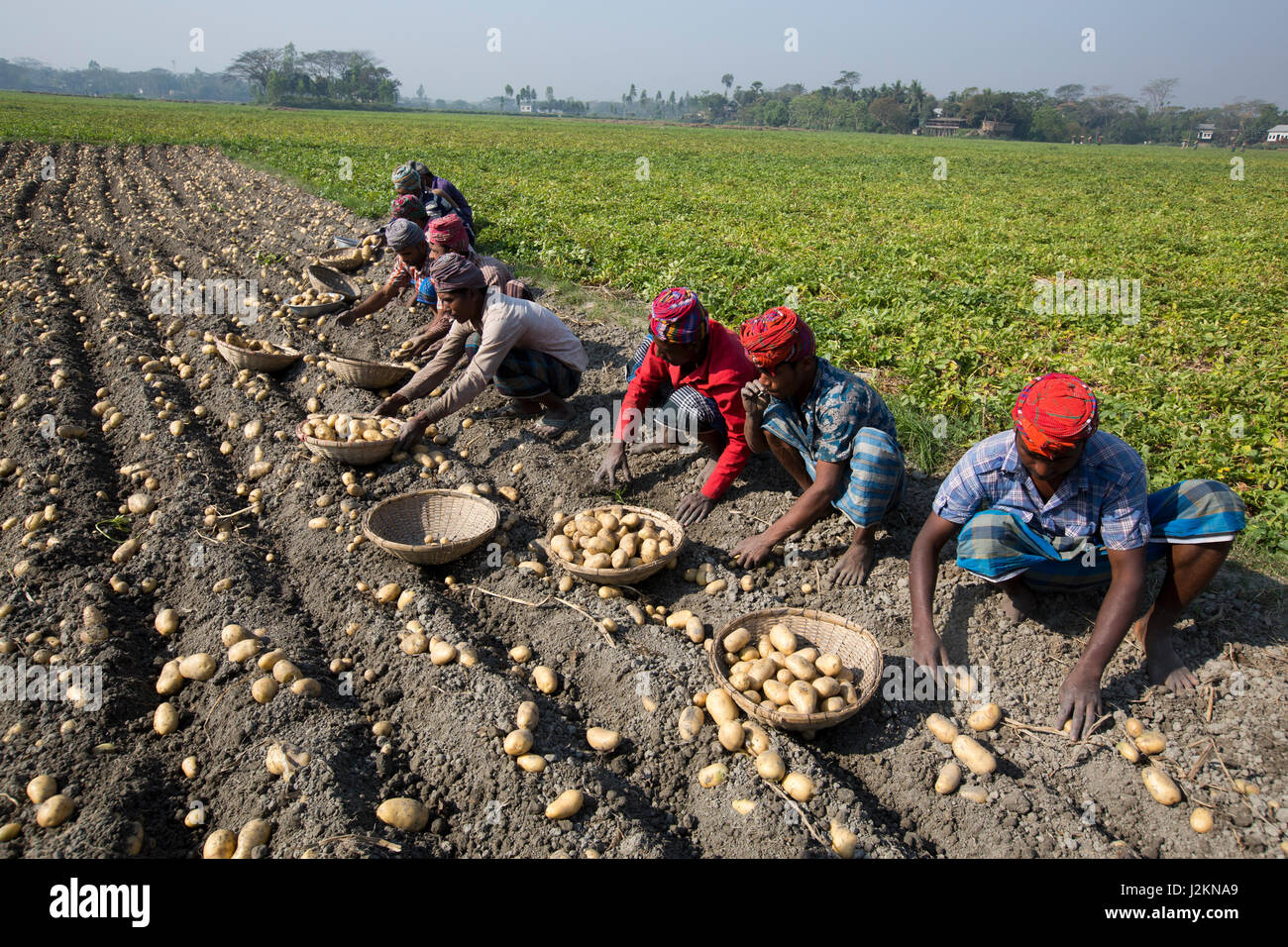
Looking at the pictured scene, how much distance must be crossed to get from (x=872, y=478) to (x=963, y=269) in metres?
6.86

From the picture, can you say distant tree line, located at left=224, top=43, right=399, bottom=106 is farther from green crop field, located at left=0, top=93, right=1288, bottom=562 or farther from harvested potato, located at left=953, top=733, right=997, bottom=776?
harvested potato, located at left=953, top=733, right=997, bottom=776

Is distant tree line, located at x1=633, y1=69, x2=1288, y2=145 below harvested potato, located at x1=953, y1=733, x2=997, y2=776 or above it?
above

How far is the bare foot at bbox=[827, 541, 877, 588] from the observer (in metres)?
3.61

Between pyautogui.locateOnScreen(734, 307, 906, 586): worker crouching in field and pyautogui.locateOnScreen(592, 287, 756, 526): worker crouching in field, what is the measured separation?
10.7 inches

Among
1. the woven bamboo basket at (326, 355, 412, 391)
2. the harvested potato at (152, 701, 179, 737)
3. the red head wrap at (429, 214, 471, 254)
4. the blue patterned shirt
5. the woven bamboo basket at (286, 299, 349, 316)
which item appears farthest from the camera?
the woven bamboo basket at (286, 299, 349, 316)


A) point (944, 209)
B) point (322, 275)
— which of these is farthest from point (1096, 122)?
point (322, 275)

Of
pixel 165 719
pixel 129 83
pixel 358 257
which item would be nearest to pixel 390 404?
pixel 165 719

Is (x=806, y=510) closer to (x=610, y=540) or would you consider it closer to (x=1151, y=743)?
(x=610, y=540)

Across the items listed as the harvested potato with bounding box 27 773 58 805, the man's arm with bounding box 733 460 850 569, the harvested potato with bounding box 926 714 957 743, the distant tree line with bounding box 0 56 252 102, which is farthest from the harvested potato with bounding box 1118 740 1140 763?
the distant tree line with bounding box 0 56 252 102

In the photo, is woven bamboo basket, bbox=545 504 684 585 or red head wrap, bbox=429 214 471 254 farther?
red head wrap, bbox=429 214 471 254

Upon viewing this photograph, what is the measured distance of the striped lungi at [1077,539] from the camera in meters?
2.77

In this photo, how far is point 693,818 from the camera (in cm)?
Result: 255
